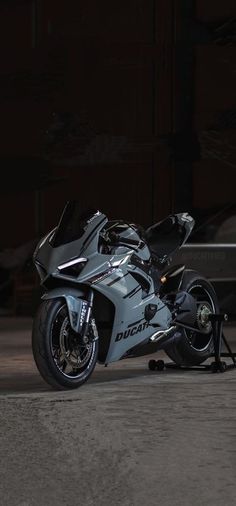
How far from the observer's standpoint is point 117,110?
15.9 m

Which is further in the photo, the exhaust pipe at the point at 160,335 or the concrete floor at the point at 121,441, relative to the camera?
the exhaust pipe at the point at 160,335

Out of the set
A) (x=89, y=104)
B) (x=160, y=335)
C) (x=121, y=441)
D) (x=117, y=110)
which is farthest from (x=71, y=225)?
(x=89, y=104)

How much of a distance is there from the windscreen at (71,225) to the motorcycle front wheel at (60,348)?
1.44 feet

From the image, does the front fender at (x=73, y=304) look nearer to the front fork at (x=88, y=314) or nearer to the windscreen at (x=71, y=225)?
the front fork at (x=88, y=314)

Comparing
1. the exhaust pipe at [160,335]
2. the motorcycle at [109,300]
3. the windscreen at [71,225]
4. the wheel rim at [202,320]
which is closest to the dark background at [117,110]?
the wheel rim at [202,320]

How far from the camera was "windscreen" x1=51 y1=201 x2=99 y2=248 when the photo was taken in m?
8.11

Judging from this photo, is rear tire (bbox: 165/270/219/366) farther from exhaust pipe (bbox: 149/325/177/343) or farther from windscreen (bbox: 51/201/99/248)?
windscreen (bbox: 51/201/99/248)

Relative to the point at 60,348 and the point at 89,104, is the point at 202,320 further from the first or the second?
the point at 89,104

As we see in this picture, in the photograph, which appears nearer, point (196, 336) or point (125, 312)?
point (125, 312)

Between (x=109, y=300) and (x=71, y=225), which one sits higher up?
(x=71, y=225)

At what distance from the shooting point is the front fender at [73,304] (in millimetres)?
7938

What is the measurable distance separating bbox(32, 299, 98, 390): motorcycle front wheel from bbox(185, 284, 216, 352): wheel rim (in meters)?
1.33

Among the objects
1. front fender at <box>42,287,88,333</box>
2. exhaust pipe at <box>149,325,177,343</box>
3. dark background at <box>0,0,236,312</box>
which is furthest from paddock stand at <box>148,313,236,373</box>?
dark background at <box>0,0,236,312</box>

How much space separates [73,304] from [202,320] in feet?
5.27
